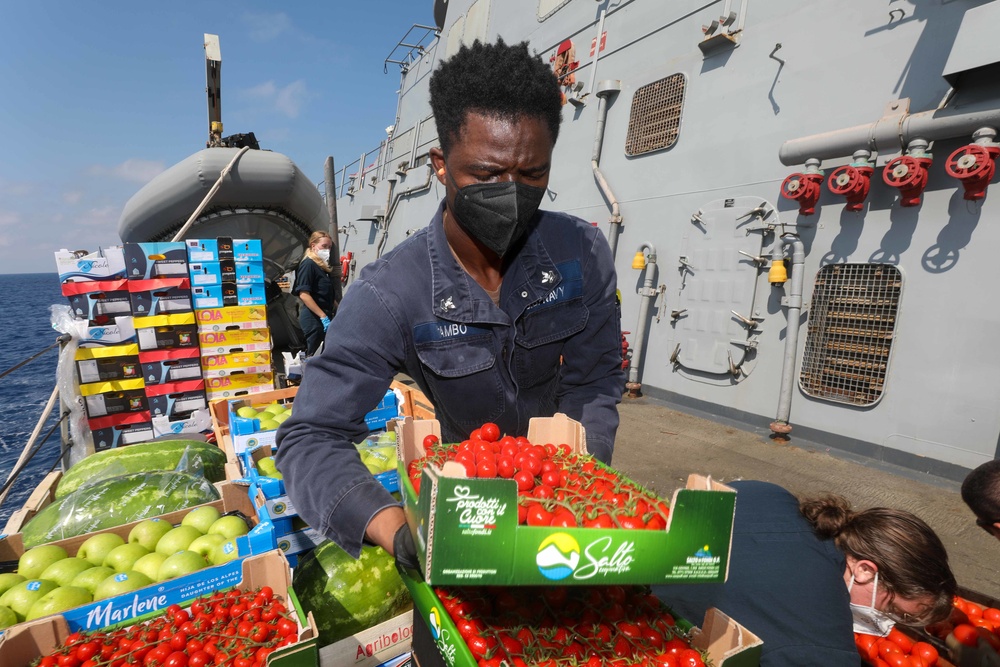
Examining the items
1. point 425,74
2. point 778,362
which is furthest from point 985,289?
point 425,74

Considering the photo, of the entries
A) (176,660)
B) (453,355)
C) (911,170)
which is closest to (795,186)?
(911,170)

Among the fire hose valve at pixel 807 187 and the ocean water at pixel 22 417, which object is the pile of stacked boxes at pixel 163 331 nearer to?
the ocean water at pixel 22 417

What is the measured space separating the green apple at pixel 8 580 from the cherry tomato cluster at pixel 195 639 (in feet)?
2.19

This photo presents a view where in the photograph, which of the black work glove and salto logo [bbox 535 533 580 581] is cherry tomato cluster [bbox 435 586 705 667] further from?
salto logo [bbox 535 533 580 581]

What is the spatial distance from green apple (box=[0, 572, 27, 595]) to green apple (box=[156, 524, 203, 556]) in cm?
54

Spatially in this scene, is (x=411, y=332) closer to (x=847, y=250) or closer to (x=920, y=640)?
(x=920, y=640)

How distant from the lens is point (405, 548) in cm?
124

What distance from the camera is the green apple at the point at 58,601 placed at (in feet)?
7.02

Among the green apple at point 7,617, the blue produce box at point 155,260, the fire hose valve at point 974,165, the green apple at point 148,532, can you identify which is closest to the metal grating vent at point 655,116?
the fire hose valve at point 974,165

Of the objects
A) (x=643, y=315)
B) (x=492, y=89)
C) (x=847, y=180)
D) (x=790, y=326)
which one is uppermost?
(x=847, y=180)

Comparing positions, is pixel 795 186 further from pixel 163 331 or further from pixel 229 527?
pixel 163 331

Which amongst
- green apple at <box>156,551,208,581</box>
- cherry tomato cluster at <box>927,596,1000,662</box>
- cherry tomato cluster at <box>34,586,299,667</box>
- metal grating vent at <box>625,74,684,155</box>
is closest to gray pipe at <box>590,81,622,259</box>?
metal grating vent at <box>625,74,684,155</box>

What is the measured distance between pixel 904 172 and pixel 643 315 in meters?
3.86

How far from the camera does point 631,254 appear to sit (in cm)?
855
